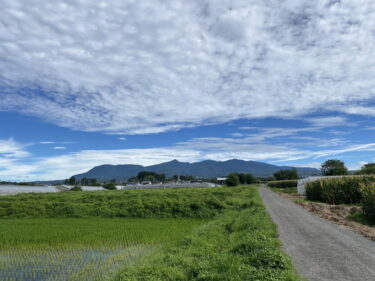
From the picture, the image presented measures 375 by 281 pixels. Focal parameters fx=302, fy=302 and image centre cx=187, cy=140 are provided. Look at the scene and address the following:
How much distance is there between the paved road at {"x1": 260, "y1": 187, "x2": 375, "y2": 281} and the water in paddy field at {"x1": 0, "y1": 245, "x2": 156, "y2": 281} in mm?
5162

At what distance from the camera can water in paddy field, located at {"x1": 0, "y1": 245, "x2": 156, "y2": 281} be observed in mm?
8461

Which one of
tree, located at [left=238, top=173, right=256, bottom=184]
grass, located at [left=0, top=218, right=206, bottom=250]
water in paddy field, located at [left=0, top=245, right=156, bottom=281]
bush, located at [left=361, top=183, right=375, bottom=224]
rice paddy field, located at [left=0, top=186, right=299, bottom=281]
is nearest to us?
rice paddy field, located at [left=0, top=186, right=299, bottom=281]

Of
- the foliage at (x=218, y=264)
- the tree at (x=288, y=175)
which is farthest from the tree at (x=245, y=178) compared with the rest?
the foliage at (x=218, y=264)

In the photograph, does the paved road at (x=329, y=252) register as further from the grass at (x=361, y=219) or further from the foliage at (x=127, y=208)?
the foliage at (x=127, y=208)

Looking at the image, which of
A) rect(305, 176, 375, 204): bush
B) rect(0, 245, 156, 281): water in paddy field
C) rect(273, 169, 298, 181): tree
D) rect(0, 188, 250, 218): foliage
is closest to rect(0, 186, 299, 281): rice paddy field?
rect(0, 245, 156, 281): water in paddy field

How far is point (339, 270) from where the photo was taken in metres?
7.74

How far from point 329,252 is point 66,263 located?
8418 millimetres

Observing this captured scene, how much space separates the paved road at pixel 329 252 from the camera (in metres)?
7.47

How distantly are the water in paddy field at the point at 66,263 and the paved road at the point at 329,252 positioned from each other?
5162 mm

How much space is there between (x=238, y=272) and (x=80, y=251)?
704cm

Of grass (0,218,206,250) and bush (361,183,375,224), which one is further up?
bush (361,183,375,224)

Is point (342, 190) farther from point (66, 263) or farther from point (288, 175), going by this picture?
point (288, 175)

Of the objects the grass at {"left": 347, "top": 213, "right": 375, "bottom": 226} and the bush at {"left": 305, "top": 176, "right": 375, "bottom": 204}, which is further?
the bush at {"left": 305, "top": 176, "right": 375, "bottom": 204}

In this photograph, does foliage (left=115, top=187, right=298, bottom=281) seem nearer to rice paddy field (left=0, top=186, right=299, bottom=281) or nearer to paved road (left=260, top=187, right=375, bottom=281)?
rice paddy field (left=0, top=186, right=299, bottom=281)
